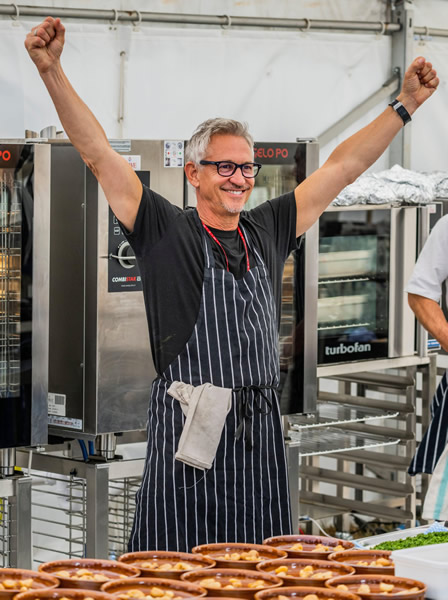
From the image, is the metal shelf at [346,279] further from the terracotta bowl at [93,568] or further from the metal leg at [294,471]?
the terracotta bowl at [93,568]

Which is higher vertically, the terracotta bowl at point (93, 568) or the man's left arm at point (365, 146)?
the man's left arm at point (365, 146)

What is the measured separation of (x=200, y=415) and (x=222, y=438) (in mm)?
96

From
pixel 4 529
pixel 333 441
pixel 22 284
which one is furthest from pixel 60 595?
pixel 333 441

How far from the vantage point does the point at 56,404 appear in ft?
12.4

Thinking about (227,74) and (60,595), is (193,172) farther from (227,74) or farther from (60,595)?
(227,74)

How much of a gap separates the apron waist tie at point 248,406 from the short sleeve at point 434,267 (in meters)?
1.12

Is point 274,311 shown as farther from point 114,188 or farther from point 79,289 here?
point 79,289

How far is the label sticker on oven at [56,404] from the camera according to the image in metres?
3.76

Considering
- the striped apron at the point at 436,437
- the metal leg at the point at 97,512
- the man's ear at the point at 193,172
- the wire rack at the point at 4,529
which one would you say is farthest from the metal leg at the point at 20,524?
the man's ear at the point at 193,172

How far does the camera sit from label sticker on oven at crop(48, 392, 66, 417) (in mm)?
3760

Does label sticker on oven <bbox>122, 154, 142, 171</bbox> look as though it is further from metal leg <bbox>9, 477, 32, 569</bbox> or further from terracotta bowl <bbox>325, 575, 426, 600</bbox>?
terracotta bowl <bbox>325, 575, 426, 600</bbox>

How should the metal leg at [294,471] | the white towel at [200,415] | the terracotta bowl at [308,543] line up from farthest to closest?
the metal leg at [294,471] < the white towel at [200,415] < the terracotta bowl at [308,543]

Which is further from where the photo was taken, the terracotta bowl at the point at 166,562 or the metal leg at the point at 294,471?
the metal leg at the point at 294,471

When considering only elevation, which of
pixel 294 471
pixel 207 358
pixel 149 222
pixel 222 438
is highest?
pixel 149 222
